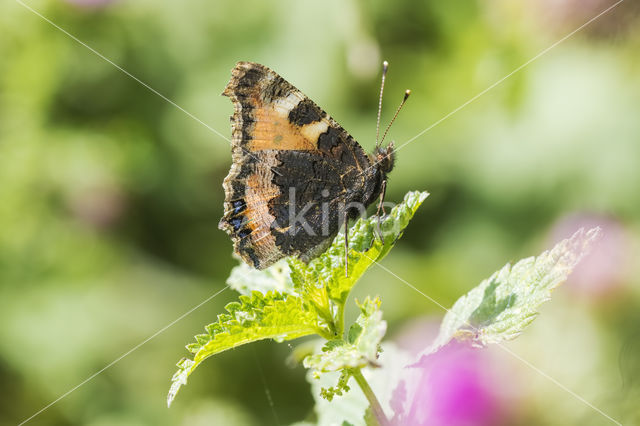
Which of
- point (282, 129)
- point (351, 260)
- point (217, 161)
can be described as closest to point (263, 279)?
point (351, 260)

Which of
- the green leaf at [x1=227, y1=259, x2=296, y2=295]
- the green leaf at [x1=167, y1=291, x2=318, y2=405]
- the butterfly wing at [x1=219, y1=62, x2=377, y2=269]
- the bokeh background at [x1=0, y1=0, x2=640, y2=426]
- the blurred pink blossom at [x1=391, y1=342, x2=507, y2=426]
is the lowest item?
the blurred pink blossom at [x1=391, y1=342, x2=507, y2=426]

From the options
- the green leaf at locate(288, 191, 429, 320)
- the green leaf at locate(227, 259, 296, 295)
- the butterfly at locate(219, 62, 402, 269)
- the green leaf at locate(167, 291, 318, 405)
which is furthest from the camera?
the butterfly at locate(219, 62, 402, 269)

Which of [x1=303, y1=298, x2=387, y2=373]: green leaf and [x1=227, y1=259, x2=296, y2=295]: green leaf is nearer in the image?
[x1=303, y1=298, x2=387, y2=373]: green leaf

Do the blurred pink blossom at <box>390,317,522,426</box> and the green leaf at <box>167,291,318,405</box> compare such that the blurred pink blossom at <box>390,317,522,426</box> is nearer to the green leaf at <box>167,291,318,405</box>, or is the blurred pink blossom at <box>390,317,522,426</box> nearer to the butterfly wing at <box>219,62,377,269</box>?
the green leaf at <box>167,291,318,405</box>

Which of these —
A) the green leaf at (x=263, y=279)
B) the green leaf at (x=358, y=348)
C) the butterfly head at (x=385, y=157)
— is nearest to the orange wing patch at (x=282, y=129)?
the butterfly head at (x=385, y=157)

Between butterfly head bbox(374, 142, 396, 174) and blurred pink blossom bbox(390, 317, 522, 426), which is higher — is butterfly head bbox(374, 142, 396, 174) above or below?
above

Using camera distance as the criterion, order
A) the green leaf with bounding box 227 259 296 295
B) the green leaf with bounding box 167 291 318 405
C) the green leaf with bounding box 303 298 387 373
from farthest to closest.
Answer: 1. the green leaf with bounding box 227 259 296 295
2. the green leaf with bounding box 167 291 318 405
3. the green leaf with bounding box 303 298 387 373

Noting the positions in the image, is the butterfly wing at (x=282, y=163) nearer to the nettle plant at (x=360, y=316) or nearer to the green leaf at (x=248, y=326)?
the nettle plant at (x=360, y=316)

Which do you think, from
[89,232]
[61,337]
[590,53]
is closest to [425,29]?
[590,53]

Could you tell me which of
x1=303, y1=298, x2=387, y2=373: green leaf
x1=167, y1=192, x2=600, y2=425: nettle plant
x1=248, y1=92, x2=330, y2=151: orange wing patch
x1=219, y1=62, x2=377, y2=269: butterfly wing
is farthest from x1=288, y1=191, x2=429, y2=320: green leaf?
x1=248, y1=92, x2=330, y2=151: orange wing patch
